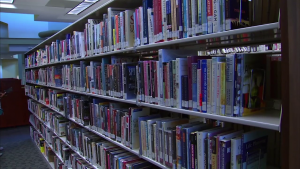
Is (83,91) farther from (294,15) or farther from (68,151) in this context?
(294,15)

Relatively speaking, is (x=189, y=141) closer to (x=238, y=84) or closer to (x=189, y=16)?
(x=238, y=84)

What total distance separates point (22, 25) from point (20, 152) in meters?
4.97

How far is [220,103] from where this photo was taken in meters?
1.17

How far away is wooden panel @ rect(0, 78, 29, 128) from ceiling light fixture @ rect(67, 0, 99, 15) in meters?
3.51

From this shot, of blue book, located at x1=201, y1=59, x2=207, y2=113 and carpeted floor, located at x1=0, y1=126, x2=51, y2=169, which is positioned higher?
blue book, located at x1=201, y1=59, x2=207, y2=113

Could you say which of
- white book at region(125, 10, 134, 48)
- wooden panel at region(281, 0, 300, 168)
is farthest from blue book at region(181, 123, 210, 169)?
white book at region(125, 10, 134, 48)

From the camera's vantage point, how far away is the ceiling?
4989 mm

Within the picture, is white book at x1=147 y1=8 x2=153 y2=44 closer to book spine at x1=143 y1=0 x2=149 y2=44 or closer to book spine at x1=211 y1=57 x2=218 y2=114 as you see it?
book spine at x1=143 y1=0 x2=149 y2=44

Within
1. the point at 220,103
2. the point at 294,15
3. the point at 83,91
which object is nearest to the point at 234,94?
the point at 220,103

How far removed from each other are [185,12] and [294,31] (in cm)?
58

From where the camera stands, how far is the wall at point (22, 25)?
8.36 m

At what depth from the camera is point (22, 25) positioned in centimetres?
852

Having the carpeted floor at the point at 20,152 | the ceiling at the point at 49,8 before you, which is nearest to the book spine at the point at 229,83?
the carpeted floor at the point at 20,152

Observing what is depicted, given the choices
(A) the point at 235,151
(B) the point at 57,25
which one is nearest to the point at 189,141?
(A) the point at 235,151
